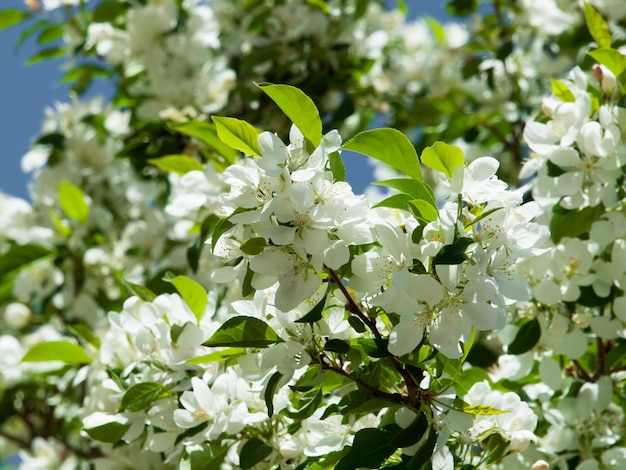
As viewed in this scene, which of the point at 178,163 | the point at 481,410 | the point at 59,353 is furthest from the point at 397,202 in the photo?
the point at 59,353

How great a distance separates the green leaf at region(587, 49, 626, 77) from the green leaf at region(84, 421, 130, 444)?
4.44 feet

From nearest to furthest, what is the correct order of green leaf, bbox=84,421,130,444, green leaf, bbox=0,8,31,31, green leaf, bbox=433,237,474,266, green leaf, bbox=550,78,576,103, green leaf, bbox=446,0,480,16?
green leaf, bbox=433,237,474,266
green leaf, bbox=84,421,130,444
green leaf, bbox=550,78,576,103
green leaf, bbox=446,0,480,16
green leaf, bbox=0,8,31,31

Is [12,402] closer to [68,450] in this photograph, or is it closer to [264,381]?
[68,450]

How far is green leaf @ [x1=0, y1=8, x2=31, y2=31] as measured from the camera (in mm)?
3482

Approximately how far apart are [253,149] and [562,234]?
87 centimetres

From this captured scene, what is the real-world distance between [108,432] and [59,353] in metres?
0.41

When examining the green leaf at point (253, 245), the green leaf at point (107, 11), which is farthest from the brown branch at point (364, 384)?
the green leaf at point (107, 11)

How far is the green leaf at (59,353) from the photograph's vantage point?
202cm

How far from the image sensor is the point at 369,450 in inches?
52.9

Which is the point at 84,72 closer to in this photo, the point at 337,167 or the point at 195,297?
the point at 195,297

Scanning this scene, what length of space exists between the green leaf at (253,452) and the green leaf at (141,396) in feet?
0.68

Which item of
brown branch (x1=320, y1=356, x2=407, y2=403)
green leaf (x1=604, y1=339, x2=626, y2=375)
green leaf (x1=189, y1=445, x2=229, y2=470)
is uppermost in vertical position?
brown branch (x1=320, y1=356, x2=407, y2=403)

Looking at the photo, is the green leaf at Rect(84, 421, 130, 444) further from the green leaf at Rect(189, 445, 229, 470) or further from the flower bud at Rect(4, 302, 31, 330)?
the flower bud at Rect(4, 302, 31, 330)

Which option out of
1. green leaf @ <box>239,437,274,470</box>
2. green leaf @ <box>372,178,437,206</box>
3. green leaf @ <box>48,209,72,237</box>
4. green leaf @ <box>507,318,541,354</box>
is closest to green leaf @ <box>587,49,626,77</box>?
green leaf @ <box>507,318,541,354</box>
